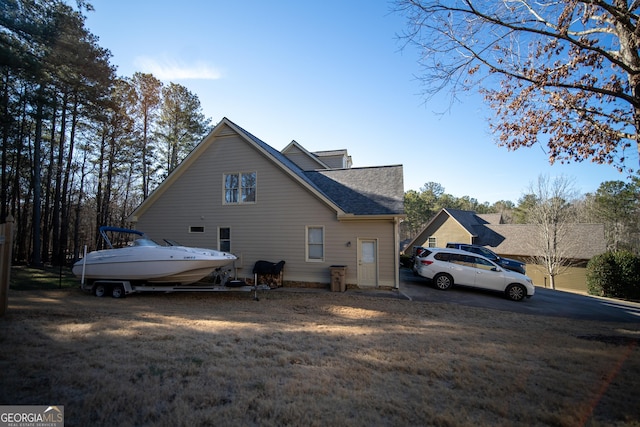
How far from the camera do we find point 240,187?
13414 mm

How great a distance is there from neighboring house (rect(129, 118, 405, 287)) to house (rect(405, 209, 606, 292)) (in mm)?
18564

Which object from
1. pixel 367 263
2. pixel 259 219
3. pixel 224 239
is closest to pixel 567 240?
pixel 367 263

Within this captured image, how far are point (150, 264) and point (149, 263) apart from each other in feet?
0.16

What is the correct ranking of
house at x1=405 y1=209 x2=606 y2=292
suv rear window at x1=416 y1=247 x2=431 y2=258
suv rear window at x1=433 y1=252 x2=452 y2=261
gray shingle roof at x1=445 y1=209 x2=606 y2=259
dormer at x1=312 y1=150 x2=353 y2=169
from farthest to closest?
house at x1=405 y1=209 x2=606 y2=292, gray shingle roof at x1=445 y1=209 x2=606 y2=259, dormer at x1=312 y1=150 x2=353 y2=169, suv rear window at x1=416 y1=247 x2=431 y2=258, suv rear window at x1=433 y1=252 x2=452 y2=261

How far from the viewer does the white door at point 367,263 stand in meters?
11.9

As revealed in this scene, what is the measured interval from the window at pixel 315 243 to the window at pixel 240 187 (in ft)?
10.3

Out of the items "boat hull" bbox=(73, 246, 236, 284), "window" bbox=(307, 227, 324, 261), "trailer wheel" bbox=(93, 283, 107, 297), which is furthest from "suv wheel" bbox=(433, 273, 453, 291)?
"trailer wheel" bbox=(93, 283, 107, 297)

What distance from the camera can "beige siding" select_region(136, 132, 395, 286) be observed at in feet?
39.2

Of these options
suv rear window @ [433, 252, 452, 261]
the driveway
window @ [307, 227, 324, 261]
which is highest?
window @ [307, 227, 324, 261]

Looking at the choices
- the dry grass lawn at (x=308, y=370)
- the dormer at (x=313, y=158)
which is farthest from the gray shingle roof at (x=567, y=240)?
the dry grass lawn at (x=308, y=370)

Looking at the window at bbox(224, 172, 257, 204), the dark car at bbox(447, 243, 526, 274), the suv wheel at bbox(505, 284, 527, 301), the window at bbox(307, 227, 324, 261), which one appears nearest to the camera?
the suv wheel at bbox(505, 284, 527, 301)

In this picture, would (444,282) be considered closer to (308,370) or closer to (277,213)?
(277,213)

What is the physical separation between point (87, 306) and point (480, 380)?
9.59 metres

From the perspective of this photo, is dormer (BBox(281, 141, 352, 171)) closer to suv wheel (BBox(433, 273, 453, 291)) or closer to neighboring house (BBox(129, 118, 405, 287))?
neighboring house (BBox(129, 118, 405, 287))
